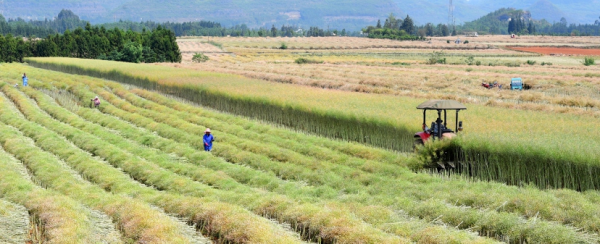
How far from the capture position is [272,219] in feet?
53.1

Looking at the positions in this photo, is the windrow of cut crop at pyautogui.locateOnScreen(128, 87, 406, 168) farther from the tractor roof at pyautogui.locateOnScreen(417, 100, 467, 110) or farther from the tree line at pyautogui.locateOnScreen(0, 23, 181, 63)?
the tree line at pyautogui.locateOnScreen(0, 23, 181, 63)

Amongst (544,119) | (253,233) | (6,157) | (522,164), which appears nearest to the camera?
(253,233)

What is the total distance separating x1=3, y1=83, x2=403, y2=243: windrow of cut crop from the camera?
14.0 meters

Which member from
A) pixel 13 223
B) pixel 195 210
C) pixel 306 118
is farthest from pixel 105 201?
pixel 306 118

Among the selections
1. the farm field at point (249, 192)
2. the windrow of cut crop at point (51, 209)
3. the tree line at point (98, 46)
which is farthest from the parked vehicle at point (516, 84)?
the tree line at point (98, 46)

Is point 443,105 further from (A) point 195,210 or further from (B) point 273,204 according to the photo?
(A) point 195,210

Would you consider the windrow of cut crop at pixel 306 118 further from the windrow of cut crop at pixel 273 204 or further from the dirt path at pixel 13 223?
the dirt path at pixel 13 223

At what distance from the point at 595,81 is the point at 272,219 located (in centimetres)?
4157

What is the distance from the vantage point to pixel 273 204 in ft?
55.4

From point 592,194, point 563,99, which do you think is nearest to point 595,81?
point 563,99

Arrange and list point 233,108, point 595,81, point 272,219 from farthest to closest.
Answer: point 595,81 < point 233,108 < point 272,219

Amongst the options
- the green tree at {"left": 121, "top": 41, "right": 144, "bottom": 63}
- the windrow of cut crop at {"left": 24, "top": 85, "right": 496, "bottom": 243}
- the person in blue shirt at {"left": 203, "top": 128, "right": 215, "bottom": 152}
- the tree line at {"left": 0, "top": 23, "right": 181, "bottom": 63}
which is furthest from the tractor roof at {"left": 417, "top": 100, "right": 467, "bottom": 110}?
the tree line at {"left": 0, "top": 23, "right": 181, "bottom": 63}

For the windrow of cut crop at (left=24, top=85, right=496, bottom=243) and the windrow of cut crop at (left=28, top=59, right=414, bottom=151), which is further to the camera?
the windrow of cut crop at (left=28, top=59, right=414, bottom=151)

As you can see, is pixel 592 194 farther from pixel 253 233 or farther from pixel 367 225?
Answer: pixel 253 233
